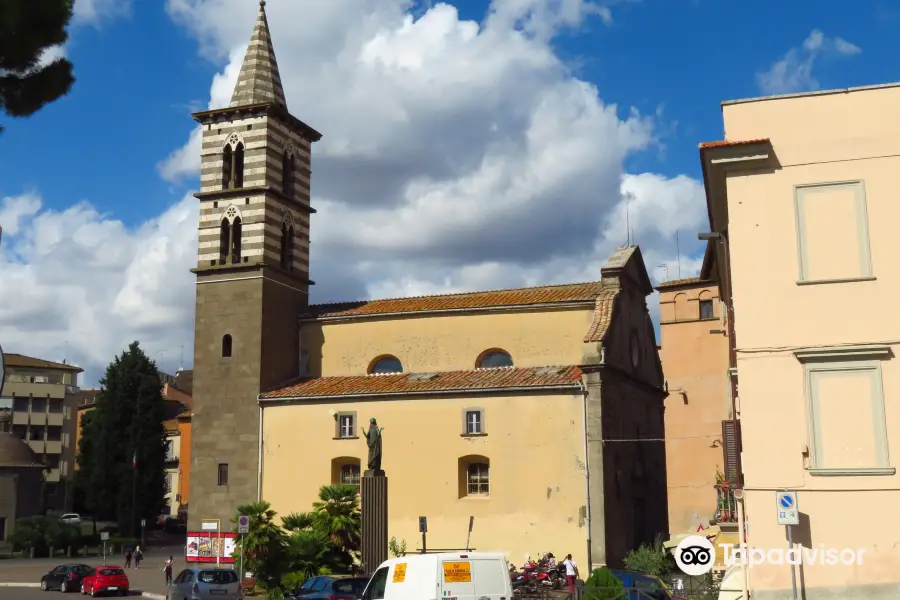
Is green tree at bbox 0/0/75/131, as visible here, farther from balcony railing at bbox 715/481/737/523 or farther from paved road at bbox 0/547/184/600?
paved road at bbox 0/547/184/600

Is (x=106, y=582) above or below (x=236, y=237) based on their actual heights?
below

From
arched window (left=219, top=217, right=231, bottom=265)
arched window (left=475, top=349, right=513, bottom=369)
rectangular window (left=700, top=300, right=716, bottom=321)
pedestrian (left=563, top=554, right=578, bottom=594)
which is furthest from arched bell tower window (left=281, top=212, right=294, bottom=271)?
rectangular window (left=700, top=300, right=716, bottom=321)

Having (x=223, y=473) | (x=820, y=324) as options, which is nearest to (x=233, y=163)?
(x=223, y=473)

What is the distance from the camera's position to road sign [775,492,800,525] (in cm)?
1498

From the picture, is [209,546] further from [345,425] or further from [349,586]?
[349,586]

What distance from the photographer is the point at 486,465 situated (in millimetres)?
33500

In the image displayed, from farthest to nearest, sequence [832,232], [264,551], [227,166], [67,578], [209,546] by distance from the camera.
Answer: [227,166] < [209,546] < [67,578] < [264,551] < [832,232]

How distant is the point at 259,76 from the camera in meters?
40.3

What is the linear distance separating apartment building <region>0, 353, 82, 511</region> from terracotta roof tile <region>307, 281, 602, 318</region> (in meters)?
52.2

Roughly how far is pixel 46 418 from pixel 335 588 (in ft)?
226

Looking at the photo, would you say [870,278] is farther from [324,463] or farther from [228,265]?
[228,265]

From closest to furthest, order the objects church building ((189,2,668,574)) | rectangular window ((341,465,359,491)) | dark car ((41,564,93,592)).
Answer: church building ((189,2,668,574)) → rectangular window ((341,465,359,491)) → dark car ((41,564,93,592))

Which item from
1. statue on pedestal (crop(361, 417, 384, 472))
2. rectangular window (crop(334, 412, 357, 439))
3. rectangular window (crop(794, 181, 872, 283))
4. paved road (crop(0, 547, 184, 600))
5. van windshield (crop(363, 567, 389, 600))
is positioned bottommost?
paved road (crop(0, 547, 184, 600))

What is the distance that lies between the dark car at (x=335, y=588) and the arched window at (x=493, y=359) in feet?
47.5
